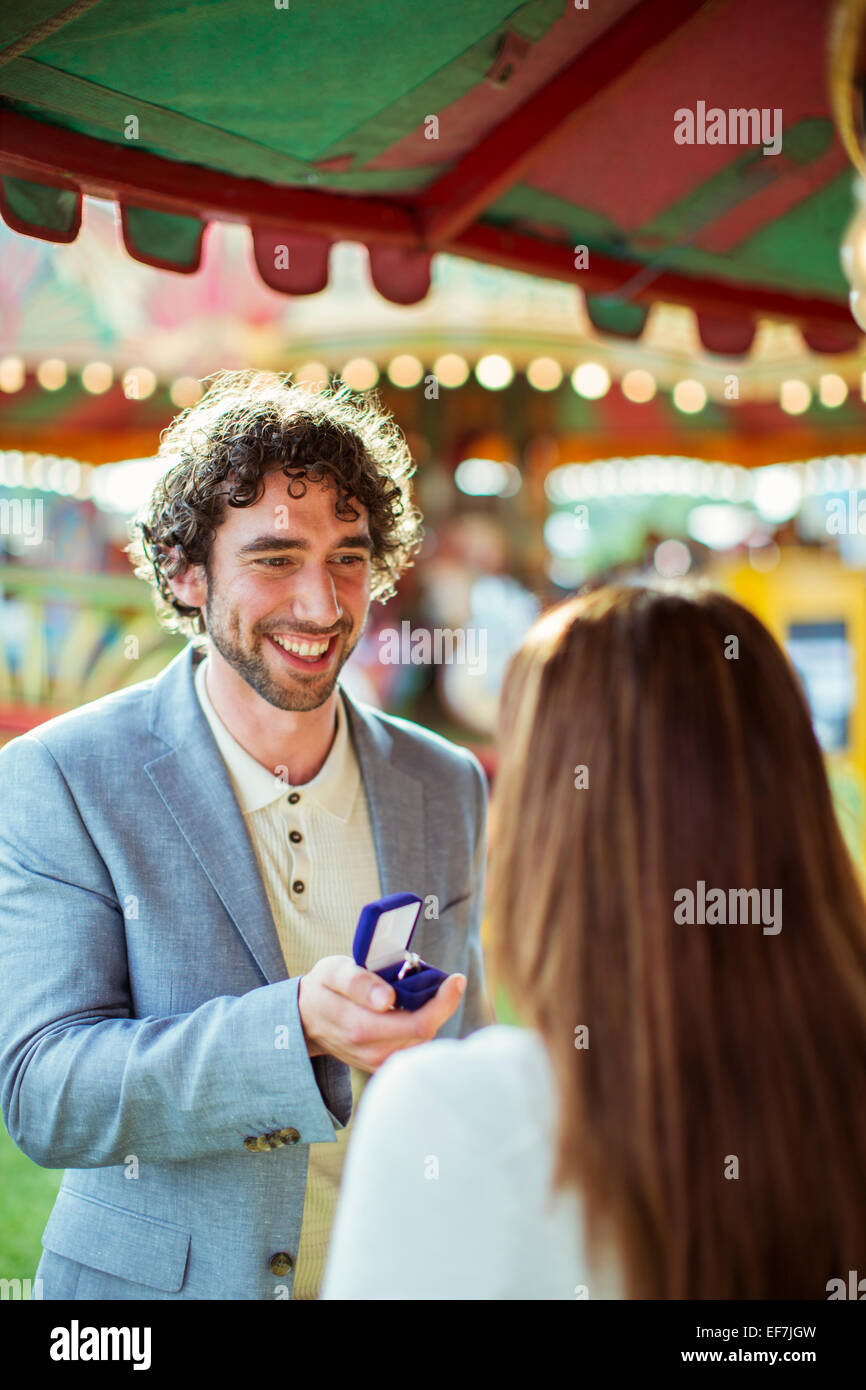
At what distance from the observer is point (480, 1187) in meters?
0.91

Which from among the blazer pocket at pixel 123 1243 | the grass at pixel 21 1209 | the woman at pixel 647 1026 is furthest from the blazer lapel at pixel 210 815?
the grass at pixel 21 1209

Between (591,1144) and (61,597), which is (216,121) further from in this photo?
(61,597)

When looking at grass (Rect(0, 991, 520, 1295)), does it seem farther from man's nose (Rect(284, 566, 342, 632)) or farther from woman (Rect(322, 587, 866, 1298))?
woman (Rect(322, 587, 866, 1298))

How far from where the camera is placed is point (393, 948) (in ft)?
4.52

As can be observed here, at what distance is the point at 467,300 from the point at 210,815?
5.00 m

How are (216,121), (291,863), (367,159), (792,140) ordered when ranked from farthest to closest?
(792,140) → (367,159) → (216,121) → (291,863)

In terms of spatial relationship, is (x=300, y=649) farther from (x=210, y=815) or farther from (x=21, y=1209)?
(x=21, y=1209)

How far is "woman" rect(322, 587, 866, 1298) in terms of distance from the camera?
922mm

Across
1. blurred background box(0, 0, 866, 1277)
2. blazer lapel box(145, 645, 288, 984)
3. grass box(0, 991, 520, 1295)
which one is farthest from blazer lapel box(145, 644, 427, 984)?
grass box(0, 991, 520, 1295)

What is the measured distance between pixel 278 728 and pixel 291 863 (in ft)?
0.74

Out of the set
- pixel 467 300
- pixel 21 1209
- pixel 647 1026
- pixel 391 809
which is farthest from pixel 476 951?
pixel 467 300

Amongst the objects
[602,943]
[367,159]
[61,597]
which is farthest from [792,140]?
[61,597]

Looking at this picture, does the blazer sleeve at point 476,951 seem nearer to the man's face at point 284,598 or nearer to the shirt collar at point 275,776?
the shirt collar at point 275,776

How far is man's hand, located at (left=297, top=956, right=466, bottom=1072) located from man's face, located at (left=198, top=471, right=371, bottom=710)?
58 centimetres
